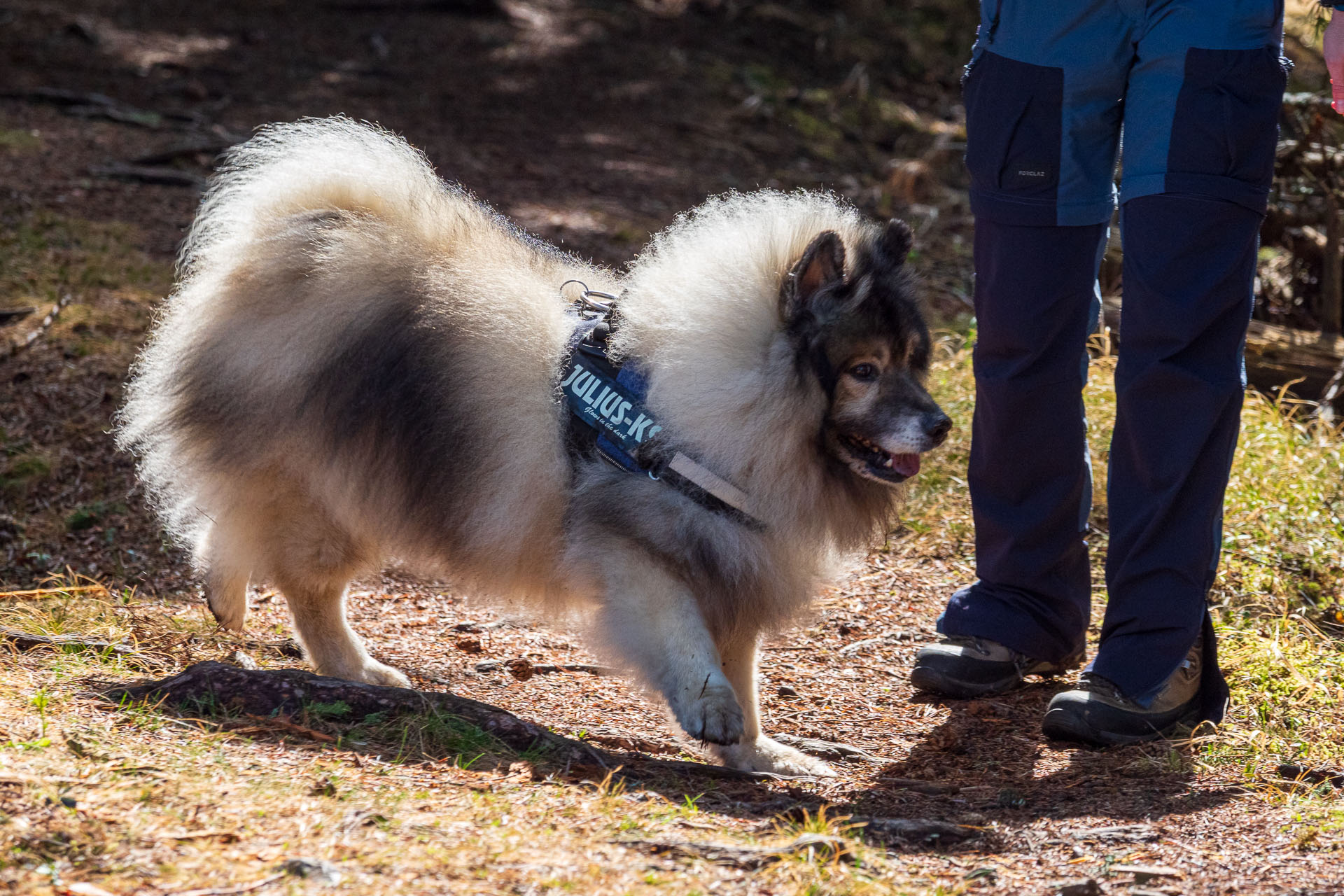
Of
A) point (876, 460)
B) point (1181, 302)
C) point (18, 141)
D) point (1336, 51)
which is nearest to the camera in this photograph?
point (1336, 51)

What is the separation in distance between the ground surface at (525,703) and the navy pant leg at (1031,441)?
0.27 metres

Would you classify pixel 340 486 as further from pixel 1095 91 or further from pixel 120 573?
pixel 1095 91

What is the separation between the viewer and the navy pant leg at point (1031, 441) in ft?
10.6

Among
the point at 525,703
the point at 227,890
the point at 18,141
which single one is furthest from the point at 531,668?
the point at 18,141

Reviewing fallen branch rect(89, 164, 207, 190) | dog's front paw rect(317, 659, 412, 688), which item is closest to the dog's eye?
dog's front paw rect(317, 659, 412, 688)

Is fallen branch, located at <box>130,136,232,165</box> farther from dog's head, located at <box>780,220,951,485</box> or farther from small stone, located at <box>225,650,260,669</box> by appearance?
dog's head, located at <box>780,220,951,485</box>

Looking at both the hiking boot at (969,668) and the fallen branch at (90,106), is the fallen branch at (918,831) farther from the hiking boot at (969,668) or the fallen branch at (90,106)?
the fallen branch at (90,106)

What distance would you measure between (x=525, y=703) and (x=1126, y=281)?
1944mm

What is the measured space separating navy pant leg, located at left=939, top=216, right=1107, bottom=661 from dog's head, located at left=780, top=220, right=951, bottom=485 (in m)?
0.34

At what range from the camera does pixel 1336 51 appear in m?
2.79

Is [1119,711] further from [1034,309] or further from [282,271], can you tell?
[282,271]

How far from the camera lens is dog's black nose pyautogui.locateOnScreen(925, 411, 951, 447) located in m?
2.94

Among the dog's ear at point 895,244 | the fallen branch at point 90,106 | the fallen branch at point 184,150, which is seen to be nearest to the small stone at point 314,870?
the dog's ear at point 895,244

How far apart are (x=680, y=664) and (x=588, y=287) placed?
1095mm
